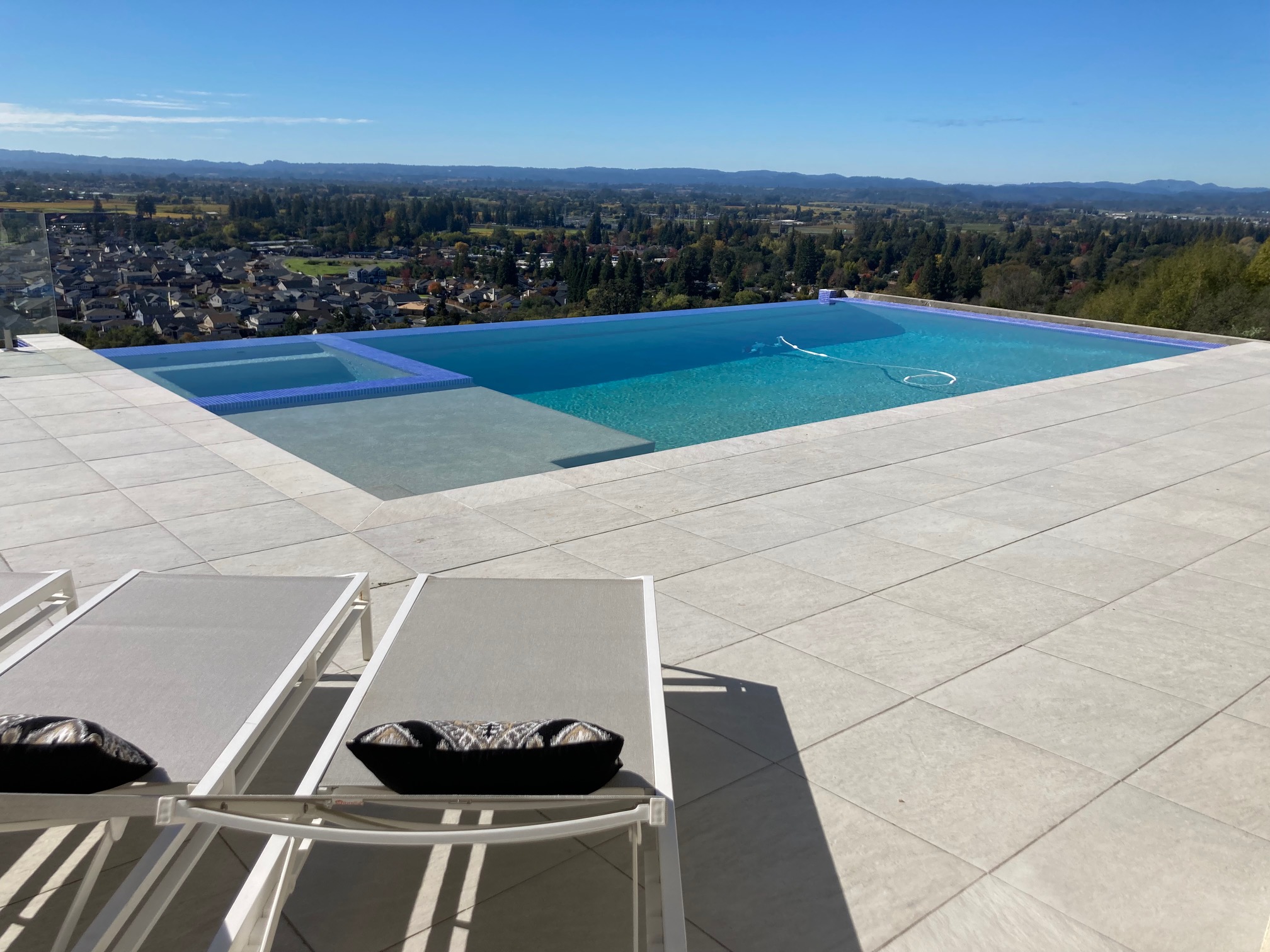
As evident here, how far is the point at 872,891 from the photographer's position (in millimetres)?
2164

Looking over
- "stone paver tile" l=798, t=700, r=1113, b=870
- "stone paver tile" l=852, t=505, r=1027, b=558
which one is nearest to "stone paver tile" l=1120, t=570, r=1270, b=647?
"stone paver tile" l=852, t=505, r=1027, b=558

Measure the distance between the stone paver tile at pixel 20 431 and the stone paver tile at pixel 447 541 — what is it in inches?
123

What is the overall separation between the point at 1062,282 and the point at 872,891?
26.1 metres

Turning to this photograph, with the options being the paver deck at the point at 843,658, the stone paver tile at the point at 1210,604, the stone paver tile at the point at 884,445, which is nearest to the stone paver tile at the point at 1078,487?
the paver deck at the point at 843,658

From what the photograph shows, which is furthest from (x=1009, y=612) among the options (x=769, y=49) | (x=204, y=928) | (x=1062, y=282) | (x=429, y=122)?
(x=429, y=122)

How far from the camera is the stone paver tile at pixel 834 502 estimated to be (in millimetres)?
4922

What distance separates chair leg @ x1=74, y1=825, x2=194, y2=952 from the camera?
1.50 meters

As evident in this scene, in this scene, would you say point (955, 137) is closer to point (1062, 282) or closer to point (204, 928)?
point (1062, 282)

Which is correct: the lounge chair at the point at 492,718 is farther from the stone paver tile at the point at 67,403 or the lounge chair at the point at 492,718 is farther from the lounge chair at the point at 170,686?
Result: the stone paver tile at the point at 67,403

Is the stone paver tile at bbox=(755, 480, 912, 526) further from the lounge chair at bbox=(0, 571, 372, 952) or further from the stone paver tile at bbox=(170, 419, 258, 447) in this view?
the stone paver tile at bbox=(170, 419, 258, 447)

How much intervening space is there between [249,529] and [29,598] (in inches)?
68.0

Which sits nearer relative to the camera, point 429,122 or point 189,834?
point 189,834

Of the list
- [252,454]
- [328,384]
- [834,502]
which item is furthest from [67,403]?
[834,502]

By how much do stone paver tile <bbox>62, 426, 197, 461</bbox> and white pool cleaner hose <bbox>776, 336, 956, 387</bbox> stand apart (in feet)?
26.2
